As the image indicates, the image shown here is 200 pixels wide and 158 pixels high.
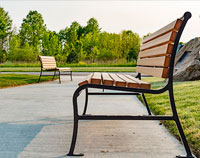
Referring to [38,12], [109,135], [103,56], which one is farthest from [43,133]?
[38,12]

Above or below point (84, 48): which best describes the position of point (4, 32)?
above

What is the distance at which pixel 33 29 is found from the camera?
45.4 meters

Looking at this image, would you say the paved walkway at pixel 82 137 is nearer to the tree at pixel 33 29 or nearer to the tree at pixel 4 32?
the tree at pixel 4 32

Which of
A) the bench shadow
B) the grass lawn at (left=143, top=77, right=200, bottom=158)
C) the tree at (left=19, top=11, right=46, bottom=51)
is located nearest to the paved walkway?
the bench shadow

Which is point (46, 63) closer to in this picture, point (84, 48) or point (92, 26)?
point (84, 48)

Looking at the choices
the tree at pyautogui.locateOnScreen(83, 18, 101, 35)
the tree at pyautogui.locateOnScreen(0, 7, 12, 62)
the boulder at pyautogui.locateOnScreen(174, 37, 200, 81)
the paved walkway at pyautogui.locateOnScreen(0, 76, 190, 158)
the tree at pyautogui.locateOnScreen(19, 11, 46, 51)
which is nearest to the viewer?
the paved walkway at pyautogui.locateOnScreen(0, 76, 190, 158)

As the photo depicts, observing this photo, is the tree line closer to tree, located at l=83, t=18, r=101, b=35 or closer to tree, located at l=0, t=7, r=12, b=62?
tree, located at l=0, t=7, r=12, b=62

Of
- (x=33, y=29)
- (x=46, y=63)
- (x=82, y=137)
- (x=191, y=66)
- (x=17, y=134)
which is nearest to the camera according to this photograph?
(x=82, y=137)

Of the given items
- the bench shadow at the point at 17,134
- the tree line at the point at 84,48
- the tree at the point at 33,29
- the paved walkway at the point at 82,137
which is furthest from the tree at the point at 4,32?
the bench shadow at the point at 17,134

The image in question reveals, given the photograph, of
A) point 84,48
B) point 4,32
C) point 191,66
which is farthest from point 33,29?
point 191,66

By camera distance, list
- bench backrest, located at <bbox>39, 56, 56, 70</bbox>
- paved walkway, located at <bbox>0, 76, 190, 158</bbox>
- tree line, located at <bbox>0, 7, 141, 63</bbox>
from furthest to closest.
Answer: tree line, located at <bbox>0, 7, 141, 63</bbox> < bench backrest, located at <bbox>39, 56, 56, 70</bbox> < paved walkway, located at <bbox>0, 76, 190, 158</bbox>

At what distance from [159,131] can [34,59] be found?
3772cm

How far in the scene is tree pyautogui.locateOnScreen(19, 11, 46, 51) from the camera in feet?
142

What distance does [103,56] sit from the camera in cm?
3831
